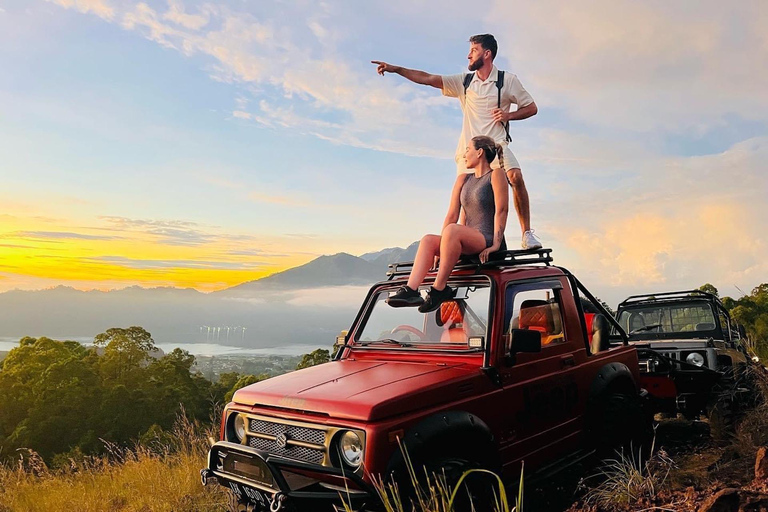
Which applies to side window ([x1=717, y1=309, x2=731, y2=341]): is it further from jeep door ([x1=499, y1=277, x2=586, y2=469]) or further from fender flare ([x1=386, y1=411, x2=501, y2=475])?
fender flare ([x1=386, y1=411, x2=501, y2=475])

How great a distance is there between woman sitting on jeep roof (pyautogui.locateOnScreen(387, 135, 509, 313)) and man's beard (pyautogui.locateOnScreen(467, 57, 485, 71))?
1.05m

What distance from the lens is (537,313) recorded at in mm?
5168

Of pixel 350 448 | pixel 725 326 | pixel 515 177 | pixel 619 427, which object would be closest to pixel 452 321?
pixel 350 448

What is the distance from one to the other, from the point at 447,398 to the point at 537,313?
4.98 feet

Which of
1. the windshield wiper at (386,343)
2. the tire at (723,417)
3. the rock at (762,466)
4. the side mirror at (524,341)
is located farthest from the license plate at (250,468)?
the tire at (723,417)

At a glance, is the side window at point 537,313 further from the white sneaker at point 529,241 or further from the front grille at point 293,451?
the front grille at point 293,451

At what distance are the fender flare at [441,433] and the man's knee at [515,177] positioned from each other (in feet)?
9.67

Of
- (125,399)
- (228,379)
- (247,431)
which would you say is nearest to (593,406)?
(247,431)

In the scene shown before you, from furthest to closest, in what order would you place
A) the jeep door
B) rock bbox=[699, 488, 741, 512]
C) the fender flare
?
the jeep door < the fender flare < rock bbox=[699, 488, 741, 512]

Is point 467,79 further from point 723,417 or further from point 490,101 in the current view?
point 723,417

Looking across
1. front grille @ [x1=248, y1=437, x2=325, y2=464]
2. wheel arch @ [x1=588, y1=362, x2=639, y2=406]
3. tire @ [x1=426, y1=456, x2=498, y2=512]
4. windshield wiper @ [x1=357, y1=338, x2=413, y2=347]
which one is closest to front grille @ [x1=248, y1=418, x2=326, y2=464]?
front grille @ [x1=248, y1=437, x2=325, y2=464]

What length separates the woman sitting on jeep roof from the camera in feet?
15.8

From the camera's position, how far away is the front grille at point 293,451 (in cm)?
377

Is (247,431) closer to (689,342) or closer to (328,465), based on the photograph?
(328,465)
